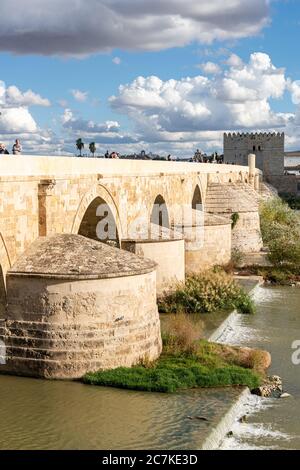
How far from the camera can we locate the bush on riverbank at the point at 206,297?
15.9 metres

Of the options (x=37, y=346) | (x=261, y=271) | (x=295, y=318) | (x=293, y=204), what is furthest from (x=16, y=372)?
(x=293, y=204)

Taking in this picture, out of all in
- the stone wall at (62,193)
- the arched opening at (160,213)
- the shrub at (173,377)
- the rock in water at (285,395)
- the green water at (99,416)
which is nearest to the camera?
the green water at (99,416)

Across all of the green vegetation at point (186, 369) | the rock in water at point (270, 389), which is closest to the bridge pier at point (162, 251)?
the green vegetation at point (186, 369)

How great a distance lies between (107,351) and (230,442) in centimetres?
267

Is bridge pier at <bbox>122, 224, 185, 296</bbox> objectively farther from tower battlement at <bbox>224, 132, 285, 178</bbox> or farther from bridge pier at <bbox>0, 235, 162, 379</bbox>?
tower battlement at <bbox>224, 132, 285, 178</bbox>

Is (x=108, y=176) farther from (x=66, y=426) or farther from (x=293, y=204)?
(x=293, y=204)

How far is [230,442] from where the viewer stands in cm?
872

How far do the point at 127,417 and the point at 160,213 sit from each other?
39.8 ft

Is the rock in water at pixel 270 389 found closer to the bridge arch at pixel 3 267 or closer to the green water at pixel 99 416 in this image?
the green water at pixel 99 416

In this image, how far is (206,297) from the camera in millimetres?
16062

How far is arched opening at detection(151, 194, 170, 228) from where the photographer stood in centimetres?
2037

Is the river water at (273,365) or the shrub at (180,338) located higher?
the shrub at (180,338)

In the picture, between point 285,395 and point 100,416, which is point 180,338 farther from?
point 100,416

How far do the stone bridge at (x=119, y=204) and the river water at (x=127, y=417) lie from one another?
0.84 m
